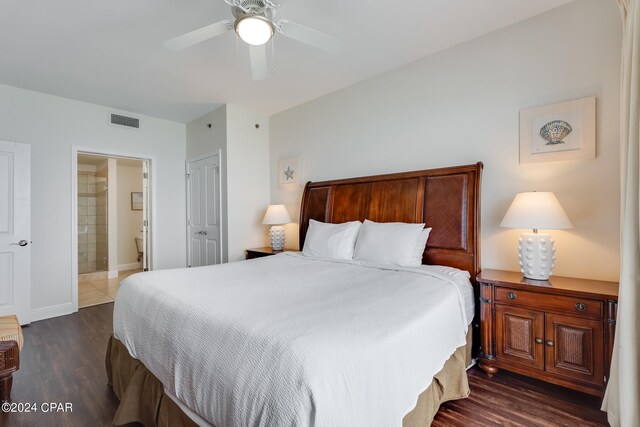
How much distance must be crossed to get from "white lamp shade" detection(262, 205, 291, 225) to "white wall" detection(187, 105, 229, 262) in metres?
0.59

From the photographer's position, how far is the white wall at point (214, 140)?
4117 mm

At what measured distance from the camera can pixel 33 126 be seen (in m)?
3.58

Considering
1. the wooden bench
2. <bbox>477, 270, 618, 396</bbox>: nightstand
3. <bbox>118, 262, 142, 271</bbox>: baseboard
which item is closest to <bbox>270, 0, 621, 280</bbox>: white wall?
<bbox>477, 270, 618, 396</bbox>: nightstand

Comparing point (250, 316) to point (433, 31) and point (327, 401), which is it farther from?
point (433, 31)

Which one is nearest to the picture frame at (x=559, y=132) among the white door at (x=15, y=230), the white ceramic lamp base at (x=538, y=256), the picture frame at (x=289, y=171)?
the white ceramic lamp base at (x=538, y=256)

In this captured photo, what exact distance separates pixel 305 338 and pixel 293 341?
0.15 ft

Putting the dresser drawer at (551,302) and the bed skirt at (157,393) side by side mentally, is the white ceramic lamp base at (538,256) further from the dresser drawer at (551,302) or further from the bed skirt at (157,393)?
the bed skirt at (157,393)

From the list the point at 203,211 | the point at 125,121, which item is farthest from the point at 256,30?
the point at 125,121

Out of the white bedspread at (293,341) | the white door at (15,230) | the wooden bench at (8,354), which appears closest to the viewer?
the white bedspread at (293,341)

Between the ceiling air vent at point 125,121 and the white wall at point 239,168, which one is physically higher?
the ceiling air vent at point 125,121

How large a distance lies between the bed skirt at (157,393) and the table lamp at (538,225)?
76cm

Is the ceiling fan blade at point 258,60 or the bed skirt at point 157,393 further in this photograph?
the ceiling fan blade at point 258,60

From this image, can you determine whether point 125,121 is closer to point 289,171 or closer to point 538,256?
point 289,171

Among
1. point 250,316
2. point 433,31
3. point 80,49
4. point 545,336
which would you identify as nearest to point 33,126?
point 80,49
